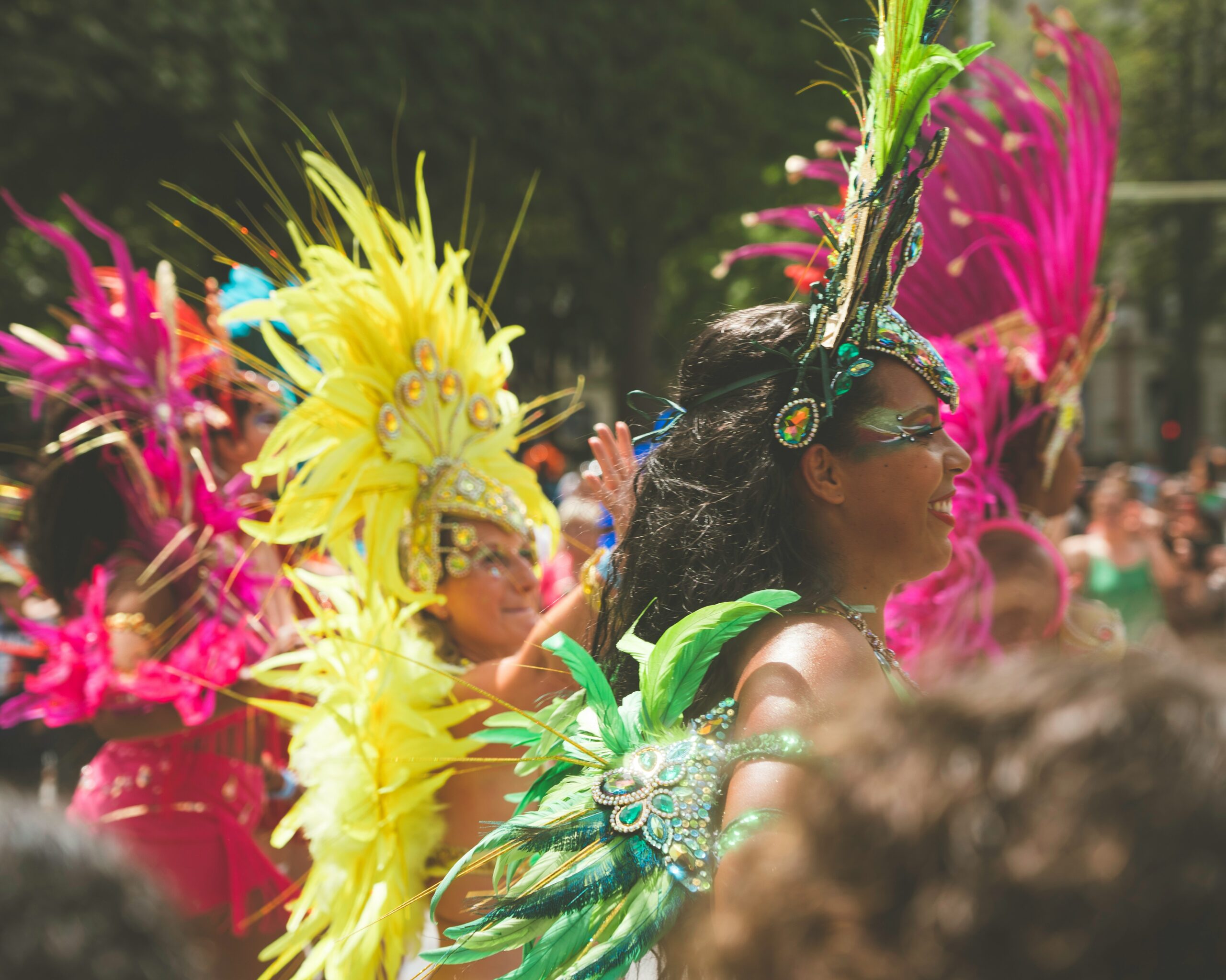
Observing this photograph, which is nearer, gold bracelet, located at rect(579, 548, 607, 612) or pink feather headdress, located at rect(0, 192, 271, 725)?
gold bracelet, located at rect(579, 548, 607, 612)

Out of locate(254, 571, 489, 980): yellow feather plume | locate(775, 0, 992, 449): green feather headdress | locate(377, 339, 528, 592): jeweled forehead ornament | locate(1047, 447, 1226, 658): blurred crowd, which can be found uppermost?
locate(775, 0, 992, 449): green feather headdress

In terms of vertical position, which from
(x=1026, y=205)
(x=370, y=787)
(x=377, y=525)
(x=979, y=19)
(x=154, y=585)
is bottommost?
(x=370, y=787)

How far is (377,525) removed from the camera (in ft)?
9.29

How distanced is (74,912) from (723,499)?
1.18 metres

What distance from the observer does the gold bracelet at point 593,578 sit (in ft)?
6.91

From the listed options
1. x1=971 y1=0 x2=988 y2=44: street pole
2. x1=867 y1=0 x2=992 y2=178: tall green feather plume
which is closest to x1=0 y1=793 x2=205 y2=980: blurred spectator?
x1=867 y1=0 x2=992 y2=178: tall green feather plume

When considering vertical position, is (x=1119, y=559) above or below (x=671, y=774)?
below

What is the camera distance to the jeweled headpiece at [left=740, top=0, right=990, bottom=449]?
1679mm

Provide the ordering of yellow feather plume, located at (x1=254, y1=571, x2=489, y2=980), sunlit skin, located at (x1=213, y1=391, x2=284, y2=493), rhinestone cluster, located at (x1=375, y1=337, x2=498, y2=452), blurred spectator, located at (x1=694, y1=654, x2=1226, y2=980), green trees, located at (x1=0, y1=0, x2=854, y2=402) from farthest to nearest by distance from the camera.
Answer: green trees, located at (x1=0, y1=0, x2=854, y2=402), sunlit skin, located at (x1=213, y1=391, x2=284, y2=493), rhinestone cluster, located at (x1=375, y1=337, x2=498, y2=452), yellow feather plume, located at (x1=254, y1=571, x2=489, y2=980), blurred spectator, located at (x1=694, y1=654, x2=1226, y2=980)

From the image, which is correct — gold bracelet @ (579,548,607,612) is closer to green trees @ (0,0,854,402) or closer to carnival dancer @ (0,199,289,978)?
green trees @ (0,0,854,402)

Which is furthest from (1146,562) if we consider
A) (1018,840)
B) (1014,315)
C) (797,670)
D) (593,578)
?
(1018,840)

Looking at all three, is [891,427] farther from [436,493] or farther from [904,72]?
[436,493]

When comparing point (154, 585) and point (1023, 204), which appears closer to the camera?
point (154, 585)

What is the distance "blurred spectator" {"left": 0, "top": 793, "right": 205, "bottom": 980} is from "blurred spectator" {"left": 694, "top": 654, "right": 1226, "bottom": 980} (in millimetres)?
378
